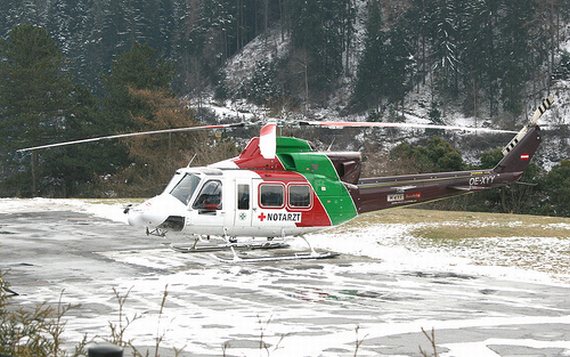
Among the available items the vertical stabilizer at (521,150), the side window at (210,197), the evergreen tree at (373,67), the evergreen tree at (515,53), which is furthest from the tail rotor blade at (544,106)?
the evergreen tree at (373,67)

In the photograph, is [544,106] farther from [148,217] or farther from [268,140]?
[148,217]

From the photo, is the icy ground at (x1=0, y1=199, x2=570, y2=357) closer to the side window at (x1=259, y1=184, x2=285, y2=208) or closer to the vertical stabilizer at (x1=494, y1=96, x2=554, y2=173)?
the side window at (x1=259, y1=184, x2=285, y2=208)

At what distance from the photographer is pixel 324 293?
1243 centimetres

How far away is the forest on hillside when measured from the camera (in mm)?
53562

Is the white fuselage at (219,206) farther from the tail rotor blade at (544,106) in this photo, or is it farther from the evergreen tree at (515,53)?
the evergreen tree at (515,53)

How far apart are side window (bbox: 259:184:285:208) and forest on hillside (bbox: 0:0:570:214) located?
21.1 metres

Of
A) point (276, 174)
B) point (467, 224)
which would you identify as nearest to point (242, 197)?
point (276, 174)

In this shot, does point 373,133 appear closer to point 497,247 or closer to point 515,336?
point 497,247

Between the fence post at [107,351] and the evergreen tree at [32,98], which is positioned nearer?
the fence post at [107,351]

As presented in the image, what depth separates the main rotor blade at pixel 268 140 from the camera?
14672 millimetres

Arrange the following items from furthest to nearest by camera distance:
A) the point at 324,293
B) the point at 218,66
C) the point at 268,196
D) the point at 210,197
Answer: the point at 218,66, the point at 268,196, the point at 210,197, the point at 324,293

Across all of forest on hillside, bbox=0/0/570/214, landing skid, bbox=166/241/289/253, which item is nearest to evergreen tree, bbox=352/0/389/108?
forest on hillside, bbox=0/0/570/214

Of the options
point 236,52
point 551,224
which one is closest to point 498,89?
point 236,52

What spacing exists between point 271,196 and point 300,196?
2.00 feet
